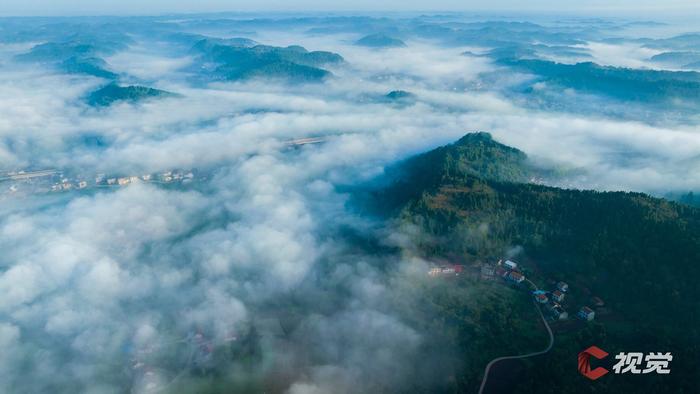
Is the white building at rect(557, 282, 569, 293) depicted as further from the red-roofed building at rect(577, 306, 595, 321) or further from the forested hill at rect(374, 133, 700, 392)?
the red-roofed building at rect(577, 306, 595, 321)

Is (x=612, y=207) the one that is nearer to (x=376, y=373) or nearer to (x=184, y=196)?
(x=376, y=373)

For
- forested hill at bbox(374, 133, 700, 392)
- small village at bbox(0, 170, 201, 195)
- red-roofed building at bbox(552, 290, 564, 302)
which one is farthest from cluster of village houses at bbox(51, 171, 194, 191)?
red-roofed building at bbox(552, 290, 564, 302)

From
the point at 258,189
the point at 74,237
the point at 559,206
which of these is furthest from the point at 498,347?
the point at 74,237

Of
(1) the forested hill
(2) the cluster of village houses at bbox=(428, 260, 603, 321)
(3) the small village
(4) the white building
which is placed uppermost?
(1) the forested hill

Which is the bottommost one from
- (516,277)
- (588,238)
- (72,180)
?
(72,180)

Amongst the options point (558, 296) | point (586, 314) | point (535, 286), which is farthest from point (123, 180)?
point (586, 314)

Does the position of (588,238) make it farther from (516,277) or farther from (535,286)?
(516,277)
